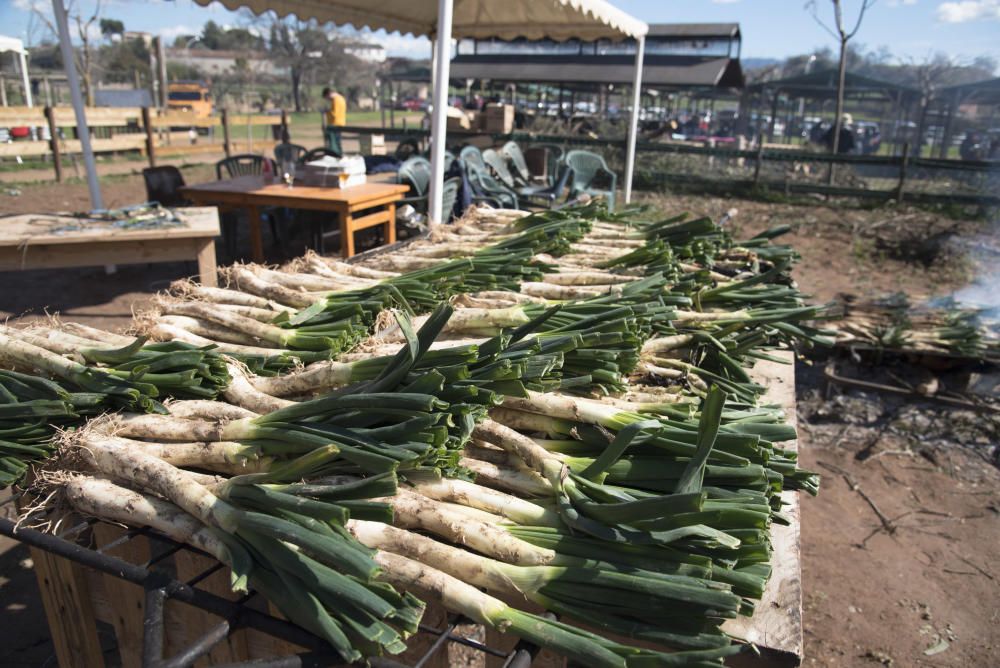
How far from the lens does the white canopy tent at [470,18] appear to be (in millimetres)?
6000

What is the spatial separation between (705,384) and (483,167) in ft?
20.0

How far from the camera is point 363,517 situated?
122cm

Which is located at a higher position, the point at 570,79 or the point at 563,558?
the point at 570,79

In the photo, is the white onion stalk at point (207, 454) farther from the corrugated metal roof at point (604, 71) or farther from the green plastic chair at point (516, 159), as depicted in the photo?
the corrugated metal roof at point (604, 71)

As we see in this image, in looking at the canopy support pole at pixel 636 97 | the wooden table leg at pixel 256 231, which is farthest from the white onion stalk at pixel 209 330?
the canopy support pole at pixel 636 97

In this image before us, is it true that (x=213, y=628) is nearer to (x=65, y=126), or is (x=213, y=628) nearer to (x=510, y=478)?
(x=510, y=478)

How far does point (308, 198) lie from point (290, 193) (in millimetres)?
202

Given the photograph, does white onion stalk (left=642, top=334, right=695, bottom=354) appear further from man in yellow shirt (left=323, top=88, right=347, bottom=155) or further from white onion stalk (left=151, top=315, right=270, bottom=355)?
man in yellow shirt (left=323, top=88, right=347, bottom=155)

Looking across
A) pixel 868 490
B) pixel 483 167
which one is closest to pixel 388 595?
pixel 868 490

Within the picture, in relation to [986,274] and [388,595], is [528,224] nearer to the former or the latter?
[388,595]

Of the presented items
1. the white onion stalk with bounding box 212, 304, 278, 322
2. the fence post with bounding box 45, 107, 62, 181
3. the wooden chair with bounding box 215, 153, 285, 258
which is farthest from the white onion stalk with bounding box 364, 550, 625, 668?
the fence post with bounding box 45, 107, 62, 181

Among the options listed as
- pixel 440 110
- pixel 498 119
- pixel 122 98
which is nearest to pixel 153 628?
pixel 440 110

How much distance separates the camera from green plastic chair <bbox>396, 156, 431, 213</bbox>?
21.7 ft

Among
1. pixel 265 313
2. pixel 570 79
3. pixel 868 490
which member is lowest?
pixel 868 490
